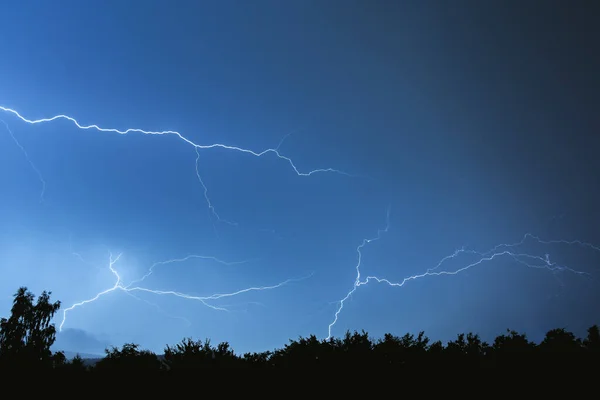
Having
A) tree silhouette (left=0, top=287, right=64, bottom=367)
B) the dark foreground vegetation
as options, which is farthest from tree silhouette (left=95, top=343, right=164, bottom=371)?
tree silhouette (left=0, top=287, right=64, bottom=367)

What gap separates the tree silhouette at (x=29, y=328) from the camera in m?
22.3

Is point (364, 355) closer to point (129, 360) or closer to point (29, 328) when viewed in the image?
point (129, 360)

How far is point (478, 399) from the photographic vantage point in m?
8.48

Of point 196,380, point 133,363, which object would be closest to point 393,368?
point 196,380

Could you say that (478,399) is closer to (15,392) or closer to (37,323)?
(15,392)

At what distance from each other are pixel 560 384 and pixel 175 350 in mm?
11534

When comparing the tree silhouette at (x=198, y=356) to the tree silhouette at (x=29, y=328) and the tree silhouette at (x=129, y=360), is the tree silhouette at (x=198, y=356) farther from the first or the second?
the tree silhouette at (x=29, y=328)

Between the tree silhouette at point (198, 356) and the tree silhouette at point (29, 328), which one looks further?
the tree silhouette at point (29, 328)

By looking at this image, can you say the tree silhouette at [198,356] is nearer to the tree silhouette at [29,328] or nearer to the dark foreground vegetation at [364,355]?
the dark foreground vegetation at [364,355]

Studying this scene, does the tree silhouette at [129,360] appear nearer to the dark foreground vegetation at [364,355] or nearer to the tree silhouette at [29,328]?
the dark foreground vegetation at [364,355]

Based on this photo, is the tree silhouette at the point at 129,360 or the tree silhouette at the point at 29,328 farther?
the tree silhouette at the point at 29,328

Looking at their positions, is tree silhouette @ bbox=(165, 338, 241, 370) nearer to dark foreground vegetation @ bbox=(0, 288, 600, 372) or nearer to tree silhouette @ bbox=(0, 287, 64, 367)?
dark foreground vegetation @ bbox=(0, 288, 600, 372)

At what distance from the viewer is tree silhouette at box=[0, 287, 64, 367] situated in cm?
2233

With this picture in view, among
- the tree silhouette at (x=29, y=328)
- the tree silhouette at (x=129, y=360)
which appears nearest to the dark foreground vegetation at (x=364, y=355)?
the tree silhouette at (x=129, y=360)
